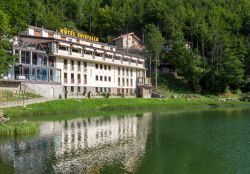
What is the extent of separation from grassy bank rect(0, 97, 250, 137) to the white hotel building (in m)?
8.87

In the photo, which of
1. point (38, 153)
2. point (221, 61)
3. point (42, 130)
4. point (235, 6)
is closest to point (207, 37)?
point (221, 61)

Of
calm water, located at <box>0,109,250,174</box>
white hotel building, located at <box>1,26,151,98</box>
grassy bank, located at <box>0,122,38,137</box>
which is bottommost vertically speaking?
calm water, located at <box>0,109,250,174</box>

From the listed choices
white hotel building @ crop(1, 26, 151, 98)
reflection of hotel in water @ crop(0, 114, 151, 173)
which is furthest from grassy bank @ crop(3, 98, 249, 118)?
reflection of hotel in water @ crop(0, 114, 151, 173)

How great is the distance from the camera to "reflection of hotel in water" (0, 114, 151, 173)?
91.9 feet

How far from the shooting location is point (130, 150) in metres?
34.1

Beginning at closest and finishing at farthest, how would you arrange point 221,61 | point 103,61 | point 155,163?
point 155,163 < point 103,61 < point 221,61

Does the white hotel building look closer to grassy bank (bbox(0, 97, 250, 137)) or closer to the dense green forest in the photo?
grassy bank (bbox(0, 97, 250, 137))

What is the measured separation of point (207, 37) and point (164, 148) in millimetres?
116597

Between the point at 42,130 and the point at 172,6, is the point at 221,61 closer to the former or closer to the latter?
the point at 172,6

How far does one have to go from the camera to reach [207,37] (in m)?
145

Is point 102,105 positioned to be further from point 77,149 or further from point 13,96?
point 77,149

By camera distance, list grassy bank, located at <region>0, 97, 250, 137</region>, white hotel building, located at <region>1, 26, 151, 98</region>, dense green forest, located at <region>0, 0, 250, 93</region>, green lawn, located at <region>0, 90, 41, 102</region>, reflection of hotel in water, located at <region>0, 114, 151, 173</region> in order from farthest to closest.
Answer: dense green forest, located at <region>0, 0, 250, 93</region>
white hotel building, located at <region>1, 26, 151, 98</region>
green lawn, located at <region>0, 90, 41, 102</region>
grassy bank, located at <region>0, 97, 250, 137</region>
reflection of hotel in water, located at <region>0, 114, 151, 173</region>

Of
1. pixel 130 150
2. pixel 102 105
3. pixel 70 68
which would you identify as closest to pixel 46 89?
pixel 102 105

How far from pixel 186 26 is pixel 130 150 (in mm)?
131118
